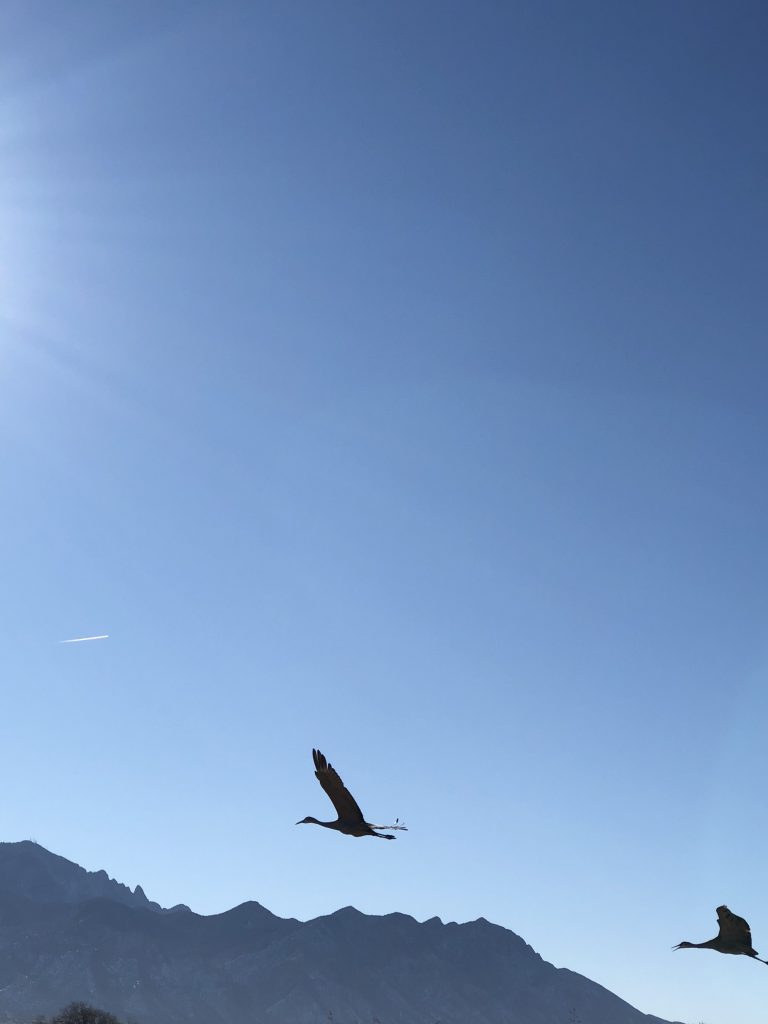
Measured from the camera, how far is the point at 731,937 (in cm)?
2809

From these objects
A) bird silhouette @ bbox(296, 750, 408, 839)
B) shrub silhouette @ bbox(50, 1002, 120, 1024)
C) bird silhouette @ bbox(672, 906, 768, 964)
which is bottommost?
bird silhouette @ bbox(672, 906, 768, 964)

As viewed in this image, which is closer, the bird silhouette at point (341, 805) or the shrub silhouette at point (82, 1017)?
the bird silhouette at point (341, 805)

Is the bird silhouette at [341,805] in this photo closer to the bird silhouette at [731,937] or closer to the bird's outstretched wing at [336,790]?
the bird's outstretched wing at [336,790]

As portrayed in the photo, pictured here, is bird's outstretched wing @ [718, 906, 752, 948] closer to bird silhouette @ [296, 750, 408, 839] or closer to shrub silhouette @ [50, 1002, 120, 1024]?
bird silhouette @ [296, 750, 408, 839]

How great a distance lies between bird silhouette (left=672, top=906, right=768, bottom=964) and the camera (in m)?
27.4

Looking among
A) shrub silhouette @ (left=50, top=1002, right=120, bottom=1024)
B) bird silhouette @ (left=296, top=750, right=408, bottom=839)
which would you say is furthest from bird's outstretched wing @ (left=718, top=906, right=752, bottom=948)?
shrub silhouette @ (left=50, top=1002, right=120, bottom=1024)

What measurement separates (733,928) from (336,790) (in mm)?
11818

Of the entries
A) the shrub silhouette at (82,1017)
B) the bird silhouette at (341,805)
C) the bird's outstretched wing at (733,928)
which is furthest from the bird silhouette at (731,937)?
the shrub silhouette at (82,1017)

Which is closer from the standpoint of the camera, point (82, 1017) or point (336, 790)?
point (336, 790)

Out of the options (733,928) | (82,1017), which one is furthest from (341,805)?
(82,1017)

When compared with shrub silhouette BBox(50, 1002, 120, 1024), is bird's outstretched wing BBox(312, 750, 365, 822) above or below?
below

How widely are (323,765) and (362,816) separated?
2.86m

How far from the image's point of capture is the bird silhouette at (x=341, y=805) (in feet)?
86.8

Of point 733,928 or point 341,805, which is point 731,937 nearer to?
point 733,928
